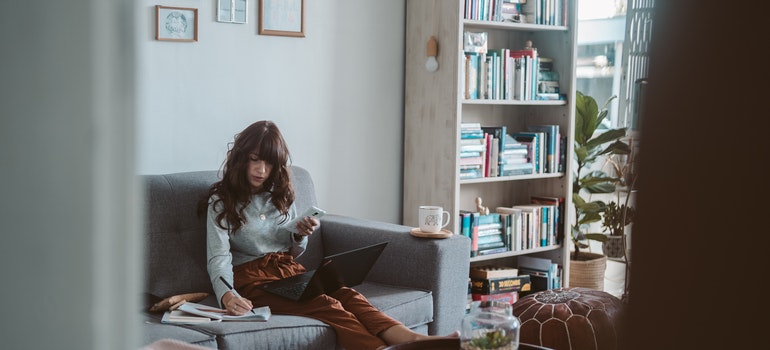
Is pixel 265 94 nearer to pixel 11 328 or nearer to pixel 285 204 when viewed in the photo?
pixel 285 204

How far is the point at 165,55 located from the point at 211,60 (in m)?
0.21

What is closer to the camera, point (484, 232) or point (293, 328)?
point (293, 328)

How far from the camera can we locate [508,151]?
4156mm

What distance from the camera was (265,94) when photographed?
354 cm

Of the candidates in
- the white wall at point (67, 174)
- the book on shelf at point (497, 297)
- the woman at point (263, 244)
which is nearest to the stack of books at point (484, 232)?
the book on shelf at point (497, 297)

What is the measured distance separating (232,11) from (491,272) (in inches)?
68.2

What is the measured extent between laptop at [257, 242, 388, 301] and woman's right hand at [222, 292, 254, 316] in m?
0.16

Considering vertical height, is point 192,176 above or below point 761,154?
below

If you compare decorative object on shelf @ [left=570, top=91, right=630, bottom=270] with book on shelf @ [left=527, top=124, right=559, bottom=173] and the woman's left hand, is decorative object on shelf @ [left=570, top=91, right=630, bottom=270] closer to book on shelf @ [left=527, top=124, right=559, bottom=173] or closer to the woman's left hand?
book on shelf @ [left=527, top=124, right=559, bottom=173]

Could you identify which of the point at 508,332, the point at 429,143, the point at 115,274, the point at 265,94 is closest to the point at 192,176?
the point at 265,94

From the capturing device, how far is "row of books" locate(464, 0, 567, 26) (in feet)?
13.0

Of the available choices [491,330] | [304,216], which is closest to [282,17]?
[304,216]

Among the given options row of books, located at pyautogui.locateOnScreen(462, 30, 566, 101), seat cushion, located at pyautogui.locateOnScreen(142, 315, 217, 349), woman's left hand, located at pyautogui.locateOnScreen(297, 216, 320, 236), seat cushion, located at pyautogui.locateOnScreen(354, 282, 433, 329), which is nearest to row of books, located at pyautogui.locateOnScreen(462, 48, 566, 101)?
row of books, located at pyautogui.locateOnScreen(462, 30, 566, 101)

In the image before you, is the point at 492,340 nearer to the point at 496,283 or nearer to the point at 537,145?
the point at 496,283
